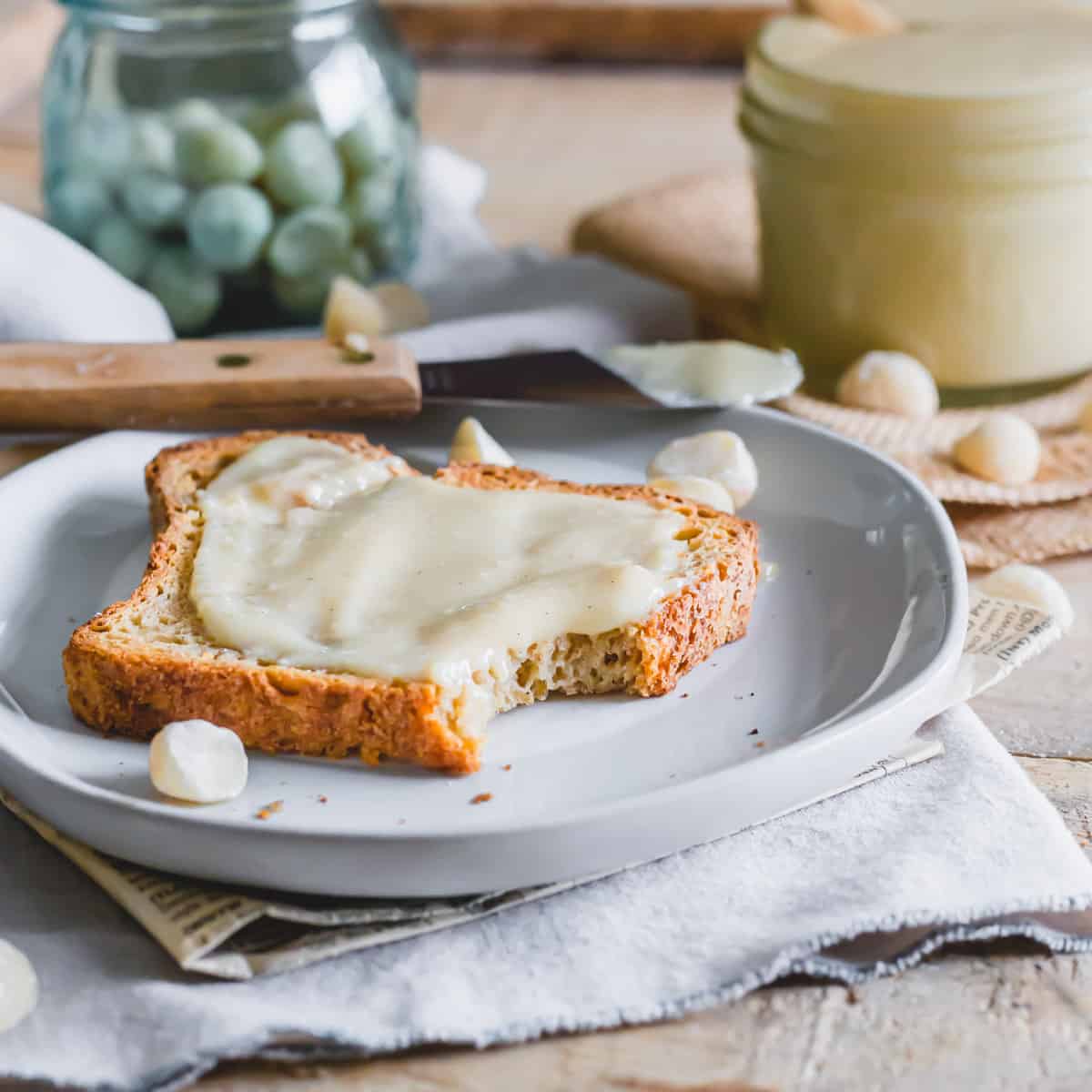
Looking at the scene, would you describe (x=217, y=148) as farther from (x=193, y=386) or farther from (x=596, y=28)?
(x=596, y=28)

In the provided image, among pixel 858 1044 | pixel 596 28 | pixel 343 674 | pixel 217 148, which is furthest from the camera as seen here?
pixel 596 28

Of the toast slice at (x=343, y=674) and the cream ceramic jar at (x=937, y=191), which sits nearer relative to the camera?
the toast slice at (x=343, y=674)

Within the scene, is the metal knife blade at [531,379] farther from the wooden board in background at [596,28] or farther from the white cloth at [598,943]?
the wooden board in background at [596,28]

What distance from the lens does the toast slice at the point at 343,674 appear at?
1.31m

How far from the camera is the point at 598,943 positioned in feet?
3.89

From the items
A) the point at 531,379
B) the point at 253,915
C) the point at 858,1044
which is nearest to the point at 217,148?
the point at 531,379

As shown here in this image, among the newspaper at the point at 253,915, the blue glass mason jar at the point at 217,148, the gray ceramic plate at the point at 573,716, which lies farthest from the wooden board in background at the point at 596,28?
the newspaper at the point at 253,915

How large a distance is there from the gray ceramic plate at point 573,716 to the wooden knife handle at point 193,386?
0.05 metres

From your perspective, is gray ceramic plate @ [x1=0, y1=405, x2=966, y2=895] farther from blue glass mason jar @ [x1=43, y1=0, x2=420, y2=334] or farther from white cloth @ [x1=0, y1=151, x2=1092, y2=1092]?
blue glass mason jar @ [x1=43, y1=0, x2=420, y2=334]

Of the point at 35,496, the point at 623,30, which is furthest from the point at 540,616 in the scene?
the point at 623,30

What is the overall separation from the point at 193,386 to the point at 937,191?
1012mm

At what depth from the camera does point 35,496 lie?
5.83 ft

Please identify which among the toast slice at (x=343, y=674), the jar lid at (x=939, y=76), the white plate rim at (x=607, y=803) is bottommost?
the toast slice at (x=343, y=674)

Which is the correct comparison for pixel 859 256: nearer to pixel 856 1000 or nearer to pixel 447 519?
pixel 447 519
